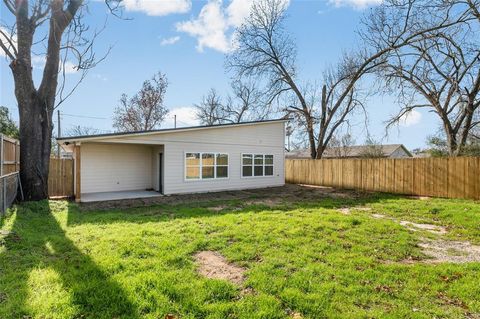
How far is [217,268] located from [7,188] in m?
6.77

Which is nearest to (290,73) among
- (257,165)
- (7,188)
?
(257,165)

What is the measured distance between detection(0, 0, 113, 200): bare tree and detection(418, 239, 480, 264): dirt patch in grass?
9968mm

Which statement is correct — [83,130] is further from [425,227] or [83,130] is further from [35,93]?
[425,227]

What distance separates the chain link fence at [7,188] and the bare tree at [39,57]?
275mm

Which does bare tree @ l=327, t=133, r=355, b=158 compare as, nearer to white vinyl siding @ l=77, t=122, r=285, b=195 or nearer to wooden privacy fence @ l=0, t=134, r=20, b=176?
white vinyl siding @ l=77, t=122, r=285, b=195

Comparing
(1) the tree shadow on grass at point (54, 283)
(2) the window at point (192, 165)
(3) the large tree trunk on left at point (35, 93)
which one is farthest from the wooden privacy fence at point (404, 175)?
(3) the large tree trunk on left at point (35, 93)

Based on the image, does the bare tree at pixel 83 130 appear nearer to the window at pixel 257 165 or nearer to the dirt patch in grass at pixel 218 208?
the window at pixel 257 165

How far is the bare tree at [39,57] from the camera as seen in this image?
9023 mm

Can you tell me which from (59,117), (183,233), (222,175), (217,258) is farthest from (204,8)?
(59,117)

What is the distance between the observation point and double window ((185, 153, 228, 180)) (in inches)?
524

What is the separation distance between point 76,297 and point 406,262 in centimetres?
463

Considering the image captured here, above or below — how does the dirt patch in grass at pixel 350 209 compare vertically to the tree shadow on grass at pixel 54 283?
below

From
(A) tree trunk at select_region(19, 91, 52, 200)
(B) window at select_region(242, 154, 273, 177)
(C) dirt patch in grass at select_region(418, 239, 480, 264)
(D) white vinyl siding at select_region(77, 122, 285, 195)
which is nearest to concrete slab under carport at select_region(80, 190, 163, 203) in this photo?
(D) white vinyl siding at select_region(77, 122, 285, 195)

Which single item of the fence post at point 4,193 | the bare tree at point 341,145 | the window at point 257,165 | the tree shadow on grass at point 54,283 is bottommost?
the tree shadow on grass at point 54,283
